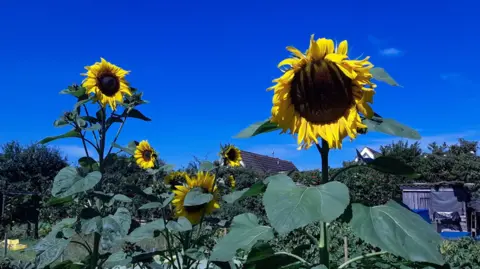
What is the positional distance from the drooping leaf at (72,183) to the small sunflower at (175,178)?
71 cm

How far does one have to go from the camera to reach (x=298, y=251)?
1642mm

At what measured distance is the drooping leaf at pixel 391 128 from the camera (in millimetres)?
1172

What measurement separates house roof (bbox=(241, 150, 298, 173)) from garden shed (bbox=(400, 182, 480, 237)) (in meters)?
5.95

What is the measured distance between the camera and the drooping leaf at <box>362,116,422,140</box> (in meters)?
1.17

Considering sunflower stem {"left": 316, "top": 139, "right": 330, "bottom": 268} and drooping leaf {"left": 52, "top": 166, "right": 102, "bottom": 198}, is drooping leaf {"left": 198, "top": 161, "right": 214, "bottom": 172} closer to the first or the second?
drooping leaf {"left": 52, "top": 166, "right": 102, "bottom": 198}

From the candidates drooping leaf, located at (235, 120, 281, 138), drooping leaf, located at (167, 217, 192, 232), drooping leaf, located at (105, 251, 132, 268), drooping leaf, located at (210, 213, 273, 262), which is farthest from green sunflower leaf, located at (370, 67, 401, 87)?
drooping leaf, located at (105, 251, 132, 268)

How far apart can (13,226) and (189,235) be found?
16.7 metres

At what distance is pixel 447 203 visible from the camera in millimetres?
15859

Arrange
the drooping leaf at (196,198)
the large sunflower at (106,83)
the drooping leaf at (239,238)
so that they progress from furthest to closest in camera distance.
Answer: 1. the large sunflower at (106,83)
2. the drooping leaf at (196,198)
3. the drooping leaf at (239,238)

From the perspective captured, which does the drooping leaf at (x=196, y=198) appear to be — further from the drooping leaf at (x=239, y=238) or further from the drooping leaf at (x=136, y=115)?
the drooping leaf at (x=239, y=238)

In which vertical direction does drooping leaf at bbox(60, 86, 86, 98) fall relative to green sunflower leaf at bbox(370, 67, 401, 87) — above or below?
above

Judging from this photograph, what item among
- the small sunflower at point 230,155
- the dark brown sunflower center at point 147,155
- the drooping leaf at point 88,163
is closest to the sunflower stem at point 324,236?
the drooping leaf at point 88,163

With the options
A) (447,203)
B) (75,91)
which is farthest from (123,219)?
(447,203)

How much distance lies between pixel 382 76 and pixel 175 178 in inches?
70.7
